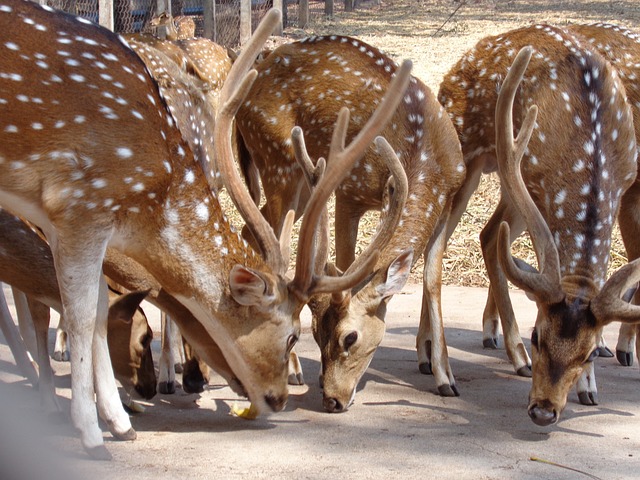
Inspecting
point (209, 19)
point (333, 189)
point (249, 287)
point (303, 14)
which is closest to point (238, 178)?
point (333, 189)

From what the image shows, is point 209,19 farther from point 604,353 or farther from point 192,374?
point 192,374

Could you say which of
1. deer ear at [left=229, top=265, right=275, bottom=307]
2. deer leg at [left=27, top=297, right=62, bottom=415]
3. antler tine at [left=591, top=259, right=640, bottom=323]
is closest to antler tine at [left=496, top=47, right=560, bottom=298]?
antler tine at [left=591, top=259, right=640, bottom=323]

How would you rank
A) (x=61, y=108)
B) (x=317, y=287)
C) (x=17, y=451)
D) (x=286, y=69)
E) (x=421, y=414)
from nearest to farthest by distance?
(x=17, y=451) < (x=61, y=108) < (x=317, y=287) < (x=421, y=414) < (x=286, y=69)

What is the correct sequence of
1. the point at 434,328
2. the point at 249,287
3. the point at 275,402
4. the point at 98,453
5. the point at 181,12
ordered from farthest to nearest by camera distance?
the point at 181,12, the point at 434,328, the point at 275,402, the point at 249,287, the point at 98,453

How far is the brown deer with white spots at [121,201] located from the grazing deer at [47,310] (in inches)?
12.0

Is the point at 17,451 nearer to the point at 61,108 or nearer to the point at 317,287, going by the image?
the point at 61,108

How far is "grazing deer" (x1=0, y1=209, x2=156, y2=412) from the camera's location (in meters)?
4.41

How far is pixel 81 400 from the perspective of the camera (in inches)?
157

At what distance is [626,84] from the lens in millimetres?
6348

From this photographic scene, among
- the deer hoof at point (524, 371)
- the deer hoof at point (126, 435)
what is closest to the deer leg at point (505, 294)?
the deer hoof at point (524, 371)

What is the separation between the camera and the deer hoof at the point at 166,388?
16.8ft

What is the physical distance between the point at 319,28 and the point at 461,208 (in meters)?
12.6

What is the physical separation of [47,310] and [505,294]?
2.87 m

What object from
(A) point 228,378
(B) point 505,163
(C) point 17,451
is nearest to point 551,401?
(B) point 505,163
